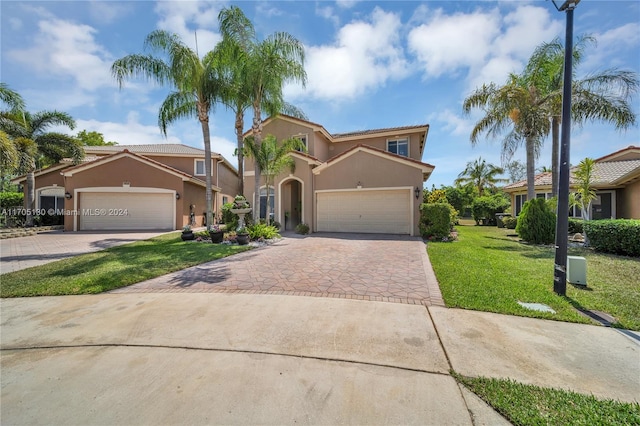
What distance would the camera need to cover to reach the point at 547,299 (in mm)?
5121

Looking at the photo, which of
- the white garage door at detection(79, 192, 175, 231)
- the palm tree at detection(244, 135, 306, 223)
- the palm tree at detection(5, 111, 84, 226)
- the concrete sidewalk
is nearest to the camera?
the concrete sidewalk

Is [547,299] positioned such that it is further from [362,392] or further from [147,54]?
[147,54]

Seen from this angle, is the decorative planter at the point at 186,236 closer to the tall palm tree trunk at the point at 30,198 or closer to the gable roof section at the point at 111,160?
the gable roof section at the point at 111,160

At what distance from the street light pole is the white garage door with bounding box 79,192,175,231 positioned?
68.0 feet

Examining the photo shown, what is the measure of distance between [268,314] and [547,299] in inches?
213

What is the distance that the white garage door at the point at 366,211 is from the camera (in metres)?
15.2

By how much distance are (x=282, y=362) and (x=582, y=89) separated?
18.6 m

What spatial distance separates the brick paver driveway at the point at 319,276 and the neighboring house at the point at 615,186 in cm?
1267

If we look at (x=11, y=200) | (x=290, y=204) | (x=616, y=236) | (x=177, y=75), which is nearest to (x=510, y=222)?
(x=616, y=236)

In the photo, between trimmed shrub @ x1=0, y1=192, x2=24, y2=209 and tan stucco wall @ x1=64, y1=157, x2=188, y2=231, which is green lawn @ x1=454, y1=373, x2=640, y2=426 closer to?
tan stucco wall @ x1=64, y1=157, x2=188, y2=231

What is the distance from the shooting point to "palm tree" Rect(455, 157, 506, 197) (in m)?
35.0

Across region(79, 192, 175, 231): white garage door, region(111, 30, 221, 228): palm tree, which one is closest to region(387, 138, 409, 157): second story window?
region(111, 30, 221, 228): palm tree

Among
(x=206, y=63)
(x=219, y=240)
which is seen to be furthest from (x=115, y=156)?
(x=219, y=240)

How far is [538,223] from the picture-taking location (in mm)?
12406
